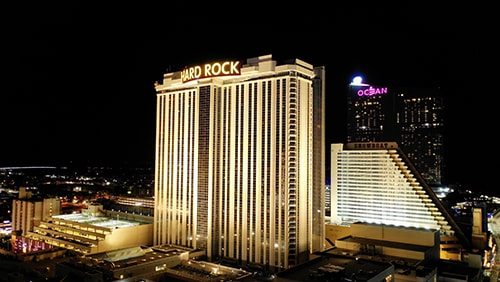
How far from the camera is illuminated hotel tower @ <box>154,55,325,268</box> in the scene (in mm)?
80938

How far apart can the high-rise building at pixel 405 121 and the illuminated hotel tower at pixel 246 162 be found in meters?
97.3

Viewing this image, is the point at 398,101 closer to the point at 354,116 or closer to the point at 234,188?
the point at 354,116

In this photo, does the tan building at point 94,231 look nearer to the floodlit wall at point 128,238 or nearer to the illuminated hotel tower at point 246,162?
the floodlit wall at point 128,238

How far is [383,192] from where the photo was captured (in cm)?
10781

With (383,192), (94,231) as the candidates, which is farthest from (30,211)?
(383,192)

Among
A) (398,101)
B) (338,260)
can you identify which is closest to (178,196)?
(338,260)

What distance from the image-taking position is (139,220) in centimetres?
11150

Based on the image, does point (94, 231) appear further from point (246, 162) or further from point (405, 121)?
point (405, 121)

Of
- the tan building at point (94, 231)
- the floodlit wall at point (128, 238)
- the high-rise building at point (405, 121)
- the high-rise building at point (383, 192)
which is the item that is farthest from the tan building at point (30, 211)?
the high-rise building at point (405, 121)

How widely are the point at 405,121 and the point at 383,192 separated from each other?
278ft

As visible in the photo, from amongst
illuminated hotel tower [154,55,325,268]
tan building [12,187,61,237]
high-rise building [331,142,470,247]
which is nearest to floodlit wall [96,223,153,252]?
illuminated hotel tower [154,55,325,268]

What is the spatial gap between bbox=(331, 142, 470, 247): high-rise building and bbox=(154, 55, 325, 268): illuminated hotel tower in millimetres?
26339

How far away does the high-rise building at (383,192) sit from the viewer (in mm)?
100812

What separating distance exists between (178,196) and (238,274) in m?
31.9
